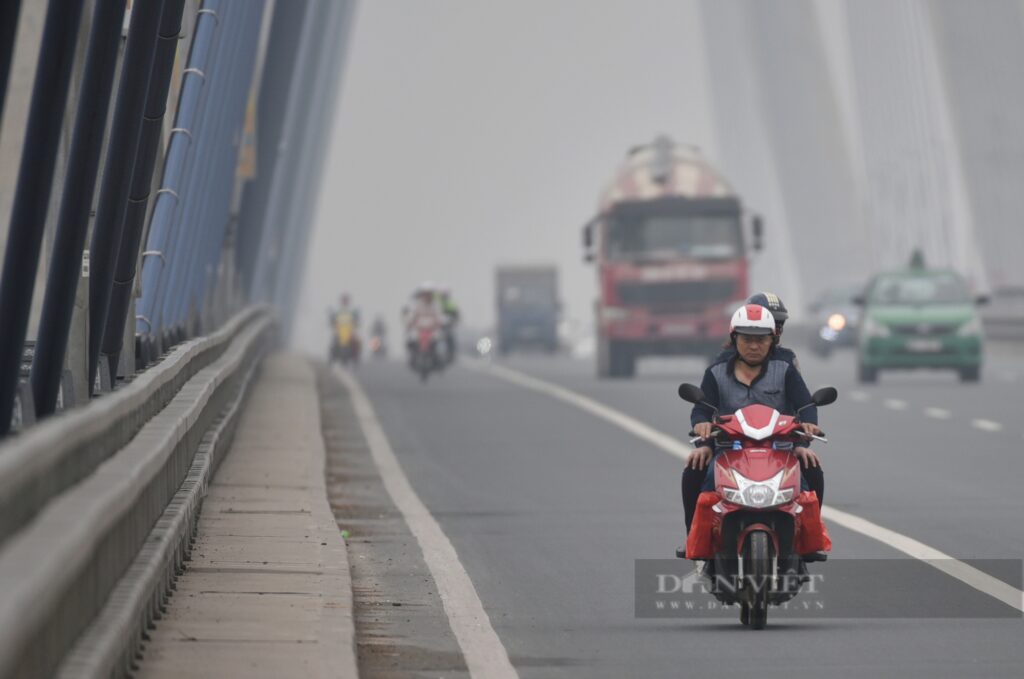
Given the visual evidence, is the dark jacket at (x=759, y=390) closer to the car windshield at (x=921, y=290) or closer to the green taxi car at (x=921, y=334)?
the green taxi car at (x=921, y=334)

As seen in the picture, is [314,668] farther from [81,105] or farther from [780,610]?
[81,105]

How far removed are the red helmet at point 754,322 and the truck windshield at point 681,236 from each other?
29.9 meters

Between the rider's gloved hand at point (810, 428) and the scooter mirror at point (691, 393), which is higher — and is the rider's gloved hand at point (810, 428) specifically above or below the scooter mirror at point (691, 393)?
below

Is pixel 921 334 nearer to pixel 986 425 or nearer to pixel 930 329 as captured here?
pixel 930 329

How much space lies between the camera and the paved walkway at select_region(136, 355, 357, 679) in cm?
867

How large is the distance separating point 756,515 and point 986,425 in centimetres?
1648

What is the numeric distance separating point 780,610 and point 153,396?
2.94 m

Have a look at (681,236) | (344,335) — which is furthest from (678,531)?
(344,335)

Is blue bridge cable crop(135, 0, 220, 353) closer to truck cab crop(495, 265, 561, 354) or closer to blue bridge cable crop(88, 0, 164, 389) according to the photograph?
blue bridge cable crop(88, 0, 164, 389)

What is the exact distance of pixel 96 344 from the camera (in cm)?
1302

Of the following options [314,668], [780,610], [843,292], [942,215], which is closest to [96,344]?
[780,610]

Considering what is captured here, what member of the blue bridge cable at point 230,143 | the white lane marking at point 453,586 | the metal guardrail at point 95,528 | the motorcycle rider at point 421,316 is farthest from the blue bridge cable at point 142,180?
the motorcycle rider at point 421,316

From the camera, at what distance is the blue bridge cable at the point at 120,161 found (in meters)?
12.7

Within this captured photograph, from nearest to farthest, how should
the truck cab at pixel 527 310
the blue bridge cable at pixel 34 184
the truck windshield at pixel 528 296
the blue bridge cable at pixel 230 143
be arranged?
the blue bridge cable at pixel 34 184, the blue bridge cable at pixel 230 143, the truck cab at pixel 527 310, the truck windshield at pixel 528 296
